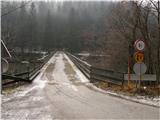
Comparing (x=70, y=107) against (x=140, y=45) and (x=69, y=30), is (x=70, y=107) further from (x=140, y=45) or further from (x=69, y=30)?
(x=69, y=30)

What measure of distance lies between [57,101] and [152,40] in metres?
16.1

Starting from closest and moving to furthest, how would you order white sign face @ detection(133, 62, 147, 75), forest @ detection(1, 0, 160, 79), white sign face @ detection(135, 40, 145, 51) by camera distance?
white sign face @ detection(135, 40, 145, 51)
white sign face @ detection(133, 62, 147, 75)
forest @ detection(1, 0, 160, 79)

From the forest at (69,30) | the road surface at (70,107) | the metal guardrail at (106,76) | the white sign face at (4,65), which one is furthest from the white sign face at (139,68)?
the forest at (69,30)

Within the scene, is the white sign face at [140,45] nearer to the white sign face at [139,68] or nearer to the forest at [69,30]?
the white sign face at [139,68]

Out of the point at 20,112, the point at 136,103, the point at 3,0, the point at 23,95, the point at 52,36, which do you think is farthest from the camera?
the point at 52,36

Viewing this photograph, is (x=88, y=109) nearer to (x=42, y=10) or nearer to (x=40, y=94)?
(x=40, y=94)

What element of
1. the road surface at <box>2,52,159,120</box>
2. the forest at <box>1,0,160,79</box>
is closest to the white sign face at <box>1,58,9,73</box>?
the road surface at <box>2,52,159,120</box>

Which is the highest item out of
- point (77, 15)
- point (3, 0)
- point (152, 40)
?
point (77, 15)

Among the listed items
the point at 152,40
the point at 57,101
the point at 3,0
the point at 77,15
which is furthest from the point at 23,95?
the point at 77,15

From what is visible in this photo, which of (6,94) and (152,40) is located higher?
(152,40)

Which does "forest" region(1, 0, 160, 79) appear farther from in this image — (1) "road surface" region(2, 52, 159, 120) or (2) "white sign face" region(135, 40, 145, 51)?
(1) "road surface" region(2, 52, 159, 120)

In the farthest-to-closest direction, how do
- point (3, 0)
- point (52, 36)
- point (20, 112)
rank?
point (52, 36) < point (3, 0) < point (20, 112)

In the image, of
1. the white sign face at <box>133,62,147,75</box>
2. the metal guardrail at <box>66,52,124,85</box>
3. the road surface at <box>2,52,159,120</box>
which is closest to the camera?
the road surface at <box>2,52,159,120</box>

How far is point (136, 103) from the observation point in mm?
13391
